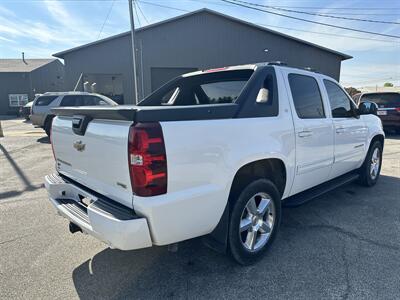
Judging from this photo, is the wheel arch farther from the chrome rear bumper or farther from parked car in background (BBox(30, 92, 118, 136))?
parked car in background (BBox(30, 92, 118, 136))

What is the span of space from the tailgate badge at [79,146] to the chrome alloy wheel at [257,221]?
5.31 feet

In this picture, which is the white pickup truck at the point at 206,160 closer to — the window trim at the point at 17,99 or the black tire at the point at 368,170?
the black tire at the point at 368,170

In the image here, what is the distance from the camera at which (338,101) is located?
14.1 ft

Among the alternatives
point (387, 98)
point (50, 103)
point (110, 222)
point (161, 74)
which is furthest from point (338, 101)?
point (161, 74)

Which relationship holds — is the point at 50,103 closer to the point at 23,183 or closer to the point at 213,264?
the point at 23,183

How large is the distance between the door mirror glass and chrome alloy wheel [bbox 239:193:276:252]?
3.08 feet

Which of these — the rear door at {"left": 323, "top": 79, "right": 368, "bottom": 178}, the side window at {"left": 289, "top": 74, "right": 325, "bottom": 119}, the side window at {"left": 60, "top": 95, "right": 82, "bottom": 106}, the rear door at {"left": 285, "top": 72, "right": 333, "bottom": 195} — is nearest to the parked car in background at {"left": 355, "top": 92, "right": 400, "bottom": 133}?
the rear door at {"left": 323, "top": 79, "right": 368, "bottom": 178}

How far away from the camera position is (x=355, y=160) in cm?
475

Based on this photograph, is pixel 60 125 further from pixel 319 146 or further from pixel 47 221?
pixel 319 146

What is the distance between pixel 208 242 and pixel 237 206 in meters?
0.42

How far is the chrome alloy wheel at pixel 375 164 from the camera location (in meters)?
5.44

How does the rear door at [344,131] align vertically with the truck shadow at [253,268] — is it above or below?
above

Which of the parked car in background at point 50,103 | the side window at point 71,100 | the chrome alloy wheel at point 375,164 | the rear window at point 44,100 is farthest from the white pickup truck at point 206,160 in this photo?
the rear window at point 44,100

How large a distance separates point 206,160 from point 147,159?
50cm
